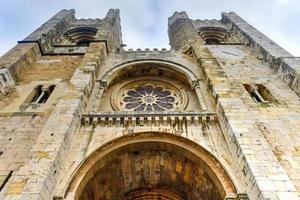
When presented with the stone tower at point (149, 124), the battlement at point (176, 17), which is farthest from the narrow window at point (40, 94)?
the battlement at point (176, 17)

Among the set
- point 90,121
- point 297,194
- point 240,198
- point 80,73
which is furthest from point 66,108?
point 297,194

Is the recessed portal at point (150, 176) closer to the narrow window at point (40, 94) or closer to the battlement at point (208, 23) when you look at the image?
the narrow window at point (40, 94)

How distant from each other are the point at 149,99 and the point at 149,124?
245 centimetres

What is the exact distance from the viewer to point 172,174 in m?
8.07

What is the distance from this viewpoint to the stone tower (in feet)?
19.8

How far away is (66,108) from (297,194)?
5629 millimetres

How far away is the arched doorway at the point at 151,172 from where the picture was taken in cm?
679

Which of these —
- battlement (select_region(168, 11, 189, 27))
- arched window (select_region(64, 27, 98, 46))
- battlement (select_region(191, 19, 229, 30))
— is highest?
battlement (select_region(168, 11, 189, 27))

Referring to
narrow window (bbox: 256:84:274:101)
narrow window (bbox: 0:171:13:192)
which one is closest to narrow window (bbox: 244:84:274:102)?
narrow window (bbox: 256:84:274:101)

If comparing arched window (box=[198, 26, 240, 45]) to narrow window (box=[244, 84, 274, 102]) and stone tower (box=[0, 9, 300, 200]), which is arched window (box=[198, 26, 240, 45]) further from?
narrow window (box=[244, 84, 274, 102])

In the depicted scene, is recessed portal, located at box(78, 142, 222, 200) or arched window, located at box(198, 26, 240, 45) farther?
arched window, located at box(198, 26, 240, 45)

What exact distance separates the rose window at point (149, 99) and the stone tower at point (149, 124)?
0.12 ft

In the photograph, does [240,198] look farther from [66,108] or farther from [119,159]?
[66,108]

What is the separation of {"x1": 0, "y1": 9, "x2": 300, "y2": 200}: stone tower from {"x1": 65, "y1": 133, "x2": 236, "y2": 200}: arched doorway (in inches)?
1.2
